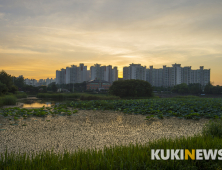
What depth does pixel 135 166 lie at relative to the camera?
2645 millimetres

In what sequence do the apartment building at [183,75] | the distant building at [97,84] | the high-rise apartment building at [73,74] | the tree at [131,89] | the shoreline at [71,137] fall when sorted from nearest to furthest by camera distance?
1. the shoreline at [71,137]
2. the tree at [131,89]
3. the distant building at [97,84]
4. the apartment building at [183,75]
5. the high-rise apartment building at [73,74]

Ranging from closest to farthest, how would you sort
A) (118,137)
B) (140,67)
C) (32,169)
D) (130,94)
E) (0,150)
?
(32,169), (0,150), (118,137), (130,94), (140,67)

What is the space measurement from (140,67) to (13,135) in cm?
6607

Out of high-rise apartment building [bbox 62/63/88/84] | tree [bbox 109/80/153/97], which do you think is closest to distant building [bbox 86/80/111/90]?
high-rise apartment building [bbox 62/63/88/84]

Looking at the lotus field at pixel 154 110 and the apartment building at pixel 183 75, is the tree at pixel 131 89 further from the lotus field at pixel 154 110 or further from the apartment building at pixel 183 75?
the apartment building at pixel 183 75

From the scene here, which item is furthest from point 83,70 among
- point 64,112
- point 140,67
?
point 64,112

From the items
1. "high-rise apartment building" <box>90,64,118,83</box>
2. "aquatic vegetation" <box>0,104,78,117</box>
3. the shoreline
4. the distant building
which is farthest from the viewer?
"high-rise apartment building" <box>90,64,118,83</box>

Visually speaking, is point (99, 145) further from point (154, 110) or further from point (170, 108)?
point (170, 108)

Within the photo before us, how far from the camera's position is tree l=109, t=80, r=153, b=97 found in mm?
28891

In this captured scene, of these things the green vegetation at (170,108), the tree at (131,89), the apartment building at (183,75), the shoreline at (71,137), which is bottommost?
the shoreline at (71,137)

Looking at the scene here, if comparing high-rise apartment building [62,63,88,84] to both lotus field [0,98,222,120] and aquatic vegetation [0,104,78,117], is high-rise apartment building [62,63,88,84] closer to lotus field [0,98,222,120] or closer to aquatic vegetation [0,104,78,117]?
lotus field [0,98,222,120]

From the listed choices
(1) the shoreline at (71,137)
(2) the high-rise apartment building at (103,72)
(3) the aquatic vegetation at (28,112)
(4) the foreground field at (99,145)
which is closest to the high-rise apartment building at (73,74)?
(2) the high-rise apartment building at (103,72)

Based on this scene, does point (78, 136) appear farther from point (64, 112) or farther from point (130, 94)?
point (130, 94)

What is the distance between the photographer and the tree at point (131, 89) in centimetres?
2889
